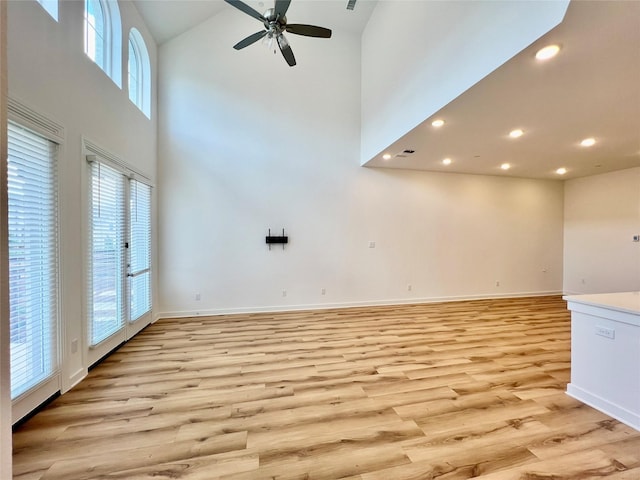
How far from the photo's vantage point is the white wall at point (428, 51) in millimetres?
2104

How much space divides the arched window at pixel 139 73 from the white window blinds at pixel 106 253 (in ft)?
4.95

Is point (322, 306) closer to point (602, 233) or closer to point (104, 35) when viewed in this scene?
point (104, 35)

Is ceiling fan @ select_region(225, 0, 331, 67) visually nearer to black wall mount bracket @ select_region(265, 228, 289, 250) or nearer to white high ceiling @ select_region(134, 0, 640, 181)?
white high ceiling @ select_region(134, 0, 640, 181)

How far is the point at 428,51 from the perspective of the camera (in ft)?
10.5

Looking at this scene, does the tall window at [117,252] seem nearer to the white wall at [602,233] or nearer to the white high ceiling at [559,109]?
the white high ceiling at [559,109]

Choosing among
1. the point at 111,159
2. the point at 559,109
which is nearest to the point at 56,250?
the point at 111,159

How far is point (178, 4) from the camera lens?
13.1 ft

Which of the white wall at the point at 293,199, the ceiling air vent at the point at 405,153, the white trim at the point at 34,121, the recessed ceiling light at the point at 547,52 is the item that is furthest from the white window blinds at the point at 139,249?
the recessed ceiling light at the point at 547,52

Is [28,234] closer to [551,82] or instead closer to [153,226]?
[153,226]

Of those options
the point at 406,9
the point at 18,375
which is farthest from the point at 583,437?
the point at 406,9

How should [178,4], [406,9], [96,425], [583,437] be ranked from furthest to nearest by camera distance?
[178,4] < [406,9] < [96,425] < [583,437]

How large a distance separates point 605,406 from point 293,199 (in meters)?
4.57

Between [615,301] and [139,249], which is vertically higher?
[139,249]

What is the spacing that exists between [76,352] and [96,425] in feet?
3.06
